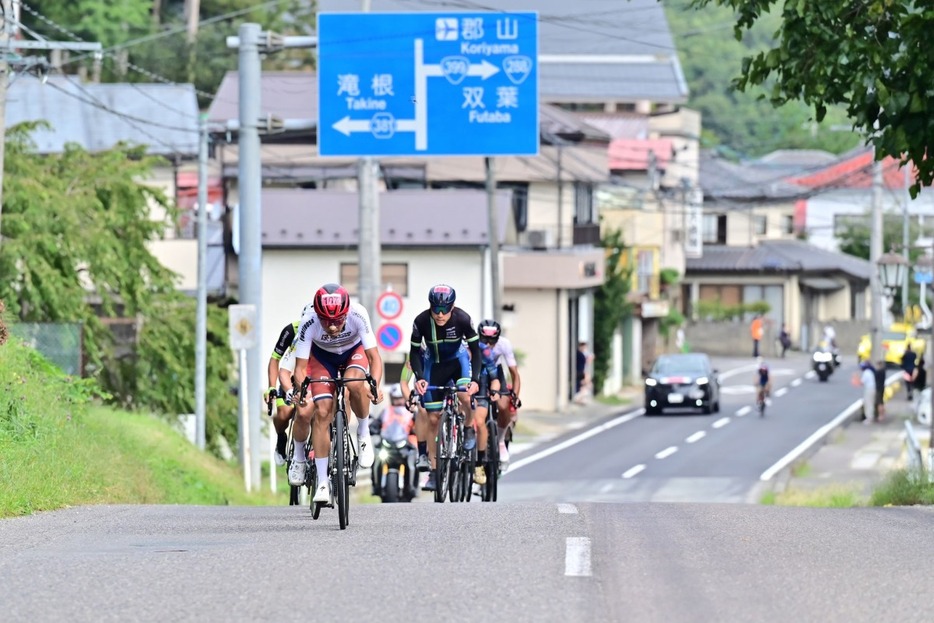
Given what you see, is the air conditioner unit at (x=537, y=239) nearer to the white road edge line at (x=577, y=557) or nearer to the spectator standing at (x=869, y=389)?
the spectator standing at (x=869, y=389)

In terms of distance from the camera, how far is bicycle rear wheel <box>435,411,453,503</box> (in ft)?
51.6

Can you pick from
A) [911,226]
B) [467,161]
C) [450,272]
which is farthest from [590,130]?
[911,226]

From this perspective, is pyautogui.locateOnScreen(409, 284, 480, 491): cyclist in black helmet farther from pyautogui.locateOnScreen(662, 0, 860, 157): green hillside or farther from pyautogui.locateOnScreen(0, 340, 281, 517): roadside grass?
pyautogui.locateOnScreen(662, 0, 860, 157): green hillside

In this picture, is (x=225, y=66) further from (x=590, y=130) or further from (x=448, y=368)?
(x=448, y=368)

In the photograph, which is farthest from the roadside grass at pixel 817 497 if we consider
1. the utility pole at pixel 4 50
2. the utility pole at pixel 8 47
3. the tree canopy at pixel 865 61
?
the utility pole at pixel 4 50

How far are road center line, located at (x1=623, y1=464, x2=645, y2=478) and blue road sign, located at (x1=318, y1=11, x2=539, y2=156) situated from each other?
11.4 m

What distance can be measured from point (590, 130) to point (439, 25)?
3478cm

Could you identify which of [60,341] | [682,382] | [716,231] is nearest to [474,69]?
[60,341]

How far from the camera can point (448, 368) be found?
1540 centimetres

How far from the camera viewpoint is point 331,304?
1138cm

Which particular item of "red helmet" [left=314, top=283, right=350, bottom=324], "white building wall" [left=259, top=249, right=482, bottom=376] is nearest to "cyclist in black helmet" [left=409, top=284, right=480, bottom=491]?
"red helmet" [left=314, top=283, right=350, bottom=324]

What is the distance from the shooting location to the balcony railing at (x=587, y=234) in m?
55.2

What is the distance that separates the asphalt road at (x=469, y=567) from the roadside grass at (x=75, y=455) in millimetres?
1342

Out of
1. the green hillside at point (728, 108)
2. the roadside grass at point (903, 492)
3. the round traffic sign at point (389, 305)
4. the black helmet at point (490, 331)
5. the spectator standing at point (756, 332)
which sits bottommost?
the spectator standing at point (756, 332)
